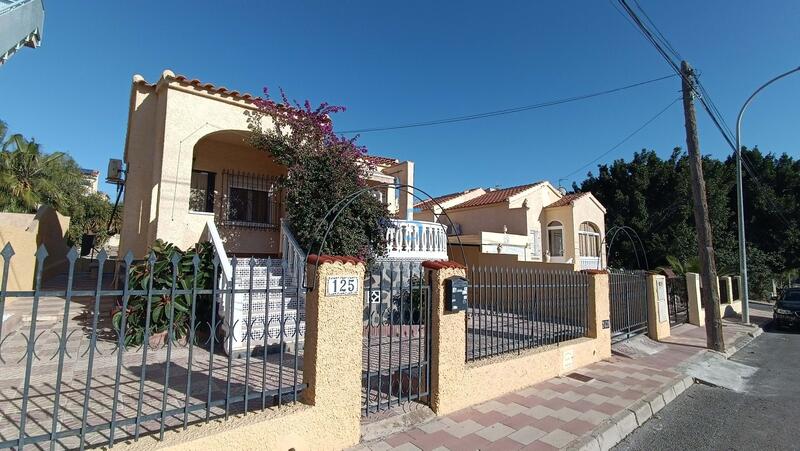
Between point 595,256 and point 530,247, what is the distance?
16.2 feet

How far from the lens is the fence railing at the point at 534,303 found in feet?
18.5

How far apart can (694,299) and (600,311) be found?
8678 mm

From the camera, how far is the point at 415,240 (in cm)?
1066

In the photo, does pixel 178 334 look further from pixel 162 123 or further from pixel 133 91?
pixel 133 91

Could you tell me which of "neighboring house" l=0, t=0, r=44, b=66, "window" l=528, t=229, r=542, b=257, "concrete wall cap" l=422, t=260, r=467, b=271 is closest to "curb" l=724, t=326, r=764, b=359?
"concrete wall cap" l=422, t=260, r=467, b=271

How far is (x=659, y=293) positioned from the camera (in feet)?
33.7

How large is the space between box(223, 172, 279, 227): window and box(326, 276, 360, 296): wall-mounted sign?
25.1 ft

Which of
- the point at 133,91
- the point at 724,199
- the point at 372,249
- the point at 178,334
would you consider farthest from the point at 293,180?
the point at 724,199

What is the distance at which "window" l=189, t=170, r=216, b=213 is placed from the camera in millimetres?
10367

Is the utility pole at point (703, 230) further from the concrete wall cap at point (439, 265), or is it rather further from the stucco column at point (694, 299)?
the concrete wall cap at point (439, 265)

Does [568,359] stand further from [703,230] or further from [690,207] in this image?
[690,207]

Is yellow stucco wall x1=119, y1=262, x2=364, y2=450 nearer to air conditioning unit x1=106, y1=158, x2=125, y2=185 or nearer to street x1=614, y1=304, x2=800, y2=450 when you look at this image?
street x1=614, y1=304, x2=800, y2=450

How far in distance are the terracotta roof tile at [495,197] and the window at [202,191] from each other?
13831mm

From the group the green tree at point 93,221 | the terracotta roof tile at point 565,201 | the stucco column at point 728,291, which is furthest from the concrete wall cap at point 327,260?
the green tree at point 93,221
